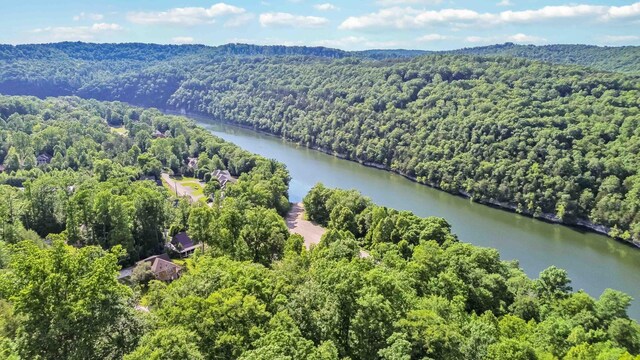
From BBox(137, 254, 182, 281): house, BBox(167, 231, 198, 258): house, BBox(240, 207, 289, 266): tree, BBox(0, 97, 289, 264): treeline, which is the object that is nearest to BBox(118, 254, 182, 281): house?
BBox(137, 254, 182, 281): house

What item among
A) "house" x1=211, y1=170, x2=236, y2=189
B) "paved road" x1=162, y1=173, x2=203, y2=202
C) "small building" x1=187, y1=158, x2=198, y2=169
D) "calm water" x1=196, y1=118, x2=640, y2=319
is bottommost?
"calm water" x1=196, y1=118, x2=640, y2=319

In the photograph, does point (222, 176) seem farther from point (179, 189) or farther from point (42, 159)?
point (42, 159)

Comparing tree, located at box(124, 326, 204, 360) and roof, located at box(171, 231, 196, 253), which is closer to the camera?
tree, located at box(124, 326, 204, 360)

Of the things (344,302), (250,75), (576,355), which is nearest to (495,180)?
(576,355)

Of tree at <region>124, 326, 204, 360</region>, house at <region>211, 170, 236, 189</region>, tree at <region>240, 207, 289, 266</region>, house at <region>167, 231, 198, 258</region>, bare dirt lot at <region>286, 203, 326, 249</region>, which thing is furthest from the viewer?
house at <region>211, 170, 236, 189</region>

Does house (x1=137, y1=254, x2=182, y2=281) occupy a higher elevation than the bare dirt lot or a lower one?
higher

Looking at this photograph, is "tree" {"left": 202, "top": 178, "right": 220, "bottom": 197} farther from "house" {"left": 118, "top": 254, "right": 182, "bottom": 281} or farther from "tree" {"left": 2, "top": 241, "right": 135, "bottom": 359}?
"tree" {"left": 2, "top": 241, "right": 135, "bottom": 359}

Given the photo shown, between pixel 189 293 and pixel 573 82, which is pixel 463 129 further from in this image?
pixel 189 293

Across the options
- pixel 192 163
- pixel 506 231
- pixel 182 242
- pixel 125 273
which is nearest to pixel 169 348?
pixel 125 273
